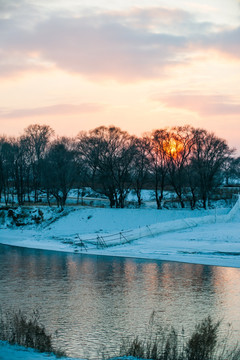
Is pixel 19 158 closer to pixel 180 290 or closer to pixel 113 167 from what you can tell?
pixel 113 167

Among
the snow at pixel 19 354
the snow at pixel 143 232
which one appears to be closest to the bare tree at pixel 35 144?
the snow at pixel 143 232

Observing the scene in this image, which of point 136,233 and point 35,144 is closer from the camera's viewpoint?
point 136,233

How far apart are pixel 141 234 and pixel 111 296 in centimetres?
2689

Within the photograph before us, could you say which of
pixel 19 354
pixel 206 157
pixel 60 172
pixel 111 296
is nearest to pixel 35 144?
pixel 60 172

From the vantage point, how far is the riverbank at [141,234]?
143 feet

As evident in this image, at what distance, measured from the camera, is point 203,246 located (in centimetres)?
4525

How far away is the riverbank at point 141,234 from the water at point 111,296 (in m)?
4.95

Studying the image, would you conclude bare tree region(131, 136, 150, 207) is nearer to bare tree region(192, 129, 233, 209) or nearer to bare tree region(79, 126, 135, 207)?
bare tree region(79, 126, 135, 207)

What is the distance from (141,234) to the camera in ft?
173

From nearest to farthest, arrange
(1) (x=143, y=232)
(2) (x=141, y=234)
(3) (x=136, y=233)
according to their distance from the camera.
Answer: (2) (x=141, y=234) < (1) (x=143, y=232) < (3) (x=136, y=233)

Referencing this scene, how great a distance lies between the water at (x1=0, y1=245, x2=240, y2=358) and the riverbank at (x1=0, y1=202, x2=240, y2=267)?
4.95 meters

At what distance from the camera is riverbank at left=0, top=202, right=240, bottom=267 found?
143 ft

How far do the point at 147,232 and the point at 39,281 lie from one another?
24.0 metres

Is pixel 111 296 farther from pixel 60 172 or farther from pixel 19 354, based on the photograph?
pixel 60 172
